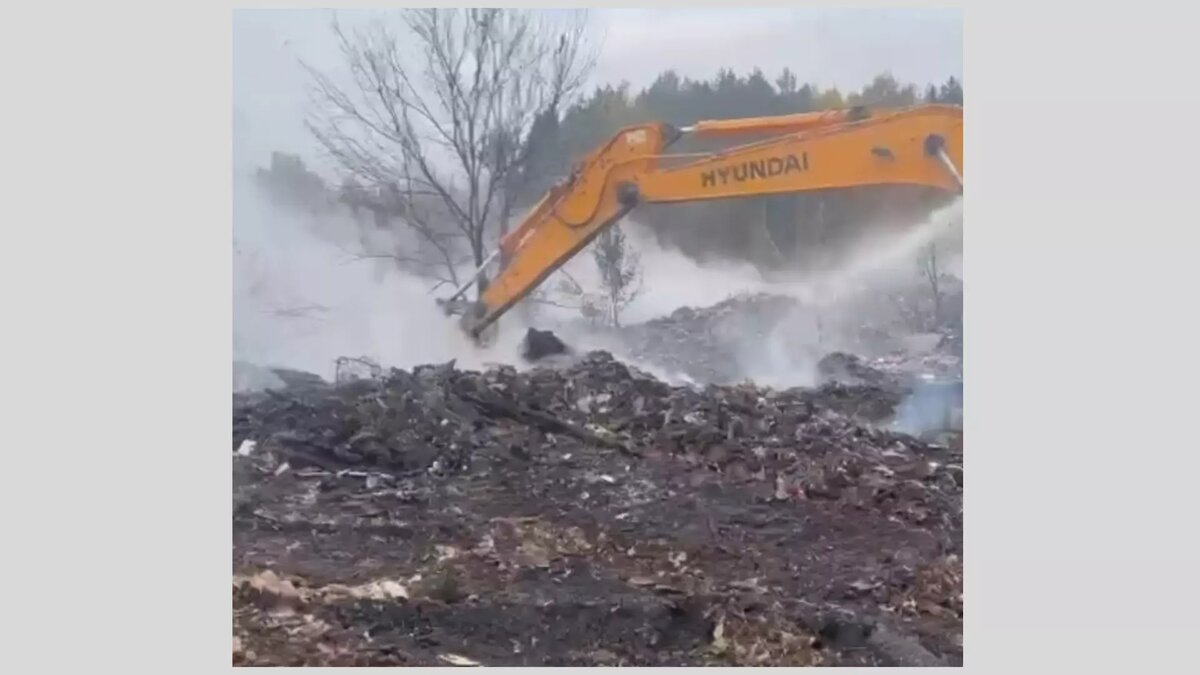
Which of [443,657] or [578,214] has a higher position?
[578,214]

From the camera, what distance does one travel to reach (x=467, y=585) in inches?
199

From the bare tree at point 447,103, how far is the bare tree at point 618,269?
0.48 m

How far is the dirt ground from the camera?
16.6 ft

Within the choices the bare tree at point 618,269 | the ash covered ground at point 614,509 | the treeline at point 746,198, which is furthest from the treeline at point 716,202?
the ash covered ground at point 614,509

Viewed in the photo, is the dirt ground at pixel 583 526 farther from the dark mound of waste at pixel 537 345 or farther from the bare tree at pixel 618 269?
the bare tree at pixel 618 269

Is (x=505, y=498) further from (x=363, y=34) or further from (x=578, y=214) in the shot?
(x=363, y=34)

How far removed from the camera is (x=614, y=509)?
517 centimetres

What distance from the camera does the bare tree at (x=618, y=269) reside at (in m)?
5.27

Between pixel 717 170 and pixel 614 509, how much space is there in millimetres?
1617

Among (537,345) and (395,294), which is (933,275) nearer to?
(537,345)

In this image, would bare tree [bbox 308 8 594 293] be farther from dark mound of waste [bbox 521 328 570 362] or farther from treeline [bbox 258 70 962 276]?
dark mound of waste [bbox 521 328 570 362]

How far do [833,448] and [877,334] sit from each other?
1.84ft

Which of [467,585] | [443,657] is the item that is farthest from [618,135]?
[443,657]

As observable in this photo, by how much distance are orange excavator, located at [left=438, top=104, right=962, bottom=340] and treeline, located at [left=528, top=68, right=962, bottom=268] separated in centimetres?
5
